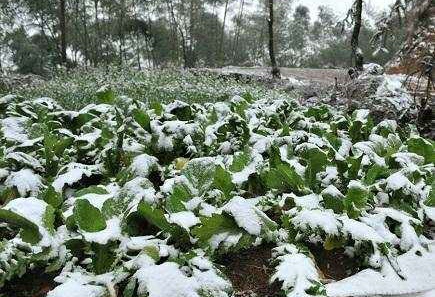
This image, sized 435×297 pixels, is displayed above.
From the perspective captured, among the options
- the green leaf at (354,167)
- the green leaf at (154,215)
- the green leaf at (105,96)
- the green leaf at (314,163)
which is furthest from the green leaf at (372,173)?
the green leaf at (105,96)

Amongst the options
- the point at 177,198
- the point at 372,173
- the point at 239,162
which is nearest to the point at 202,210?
the point at 177,198

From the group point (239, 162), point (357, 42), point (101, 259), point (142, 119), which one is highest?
point (357, 42)

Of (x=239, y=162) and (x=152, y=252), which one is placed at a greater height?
(x=239, y=162)

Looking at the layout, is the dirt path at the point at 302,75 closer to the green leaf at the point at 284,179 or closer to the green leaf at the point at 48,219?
the green leaf at the point at 284,179

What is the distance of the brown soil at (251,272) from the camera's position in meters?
1.92

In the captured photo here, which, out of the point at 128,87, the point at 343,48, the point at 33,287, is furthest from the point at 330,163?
the point at 343,48

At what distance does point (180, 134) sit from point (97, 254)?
1.31m

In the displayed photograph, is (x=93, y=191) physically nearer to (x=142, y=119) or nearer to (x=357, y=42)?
(x=142, y=119)

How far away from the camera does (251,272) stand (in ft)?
6.73

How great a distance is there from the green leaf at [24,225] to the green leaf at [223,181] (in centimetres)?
90

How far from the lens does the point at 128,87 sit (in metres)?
7.12

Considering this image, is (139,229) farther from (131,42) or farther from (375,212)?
(131,42)

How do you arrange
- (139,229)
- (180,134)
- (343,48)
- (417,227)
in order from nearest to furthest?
(139,229) < (417,227) < (180,134) < (343,48)

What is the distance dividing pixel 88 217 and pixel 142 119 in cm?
136
